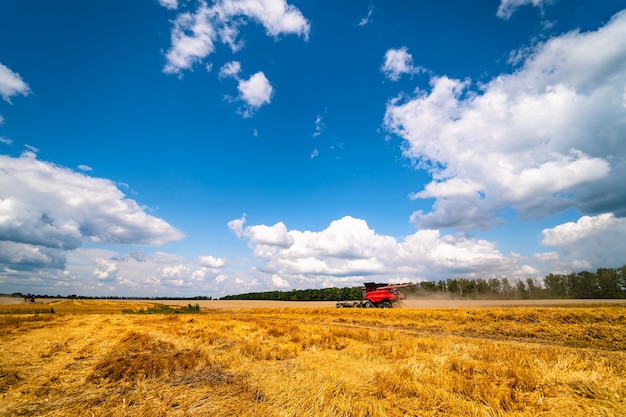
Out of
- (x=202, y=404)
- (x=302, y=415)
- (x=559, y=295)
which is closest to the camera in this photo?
(x=302, y=415)

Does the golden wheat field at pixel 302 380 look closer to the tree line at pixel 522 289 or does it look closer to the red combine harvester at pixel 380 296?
the red combine harvester at pixel 380 296

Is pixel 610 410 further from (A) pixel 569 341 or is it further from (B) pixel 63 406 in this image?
(A) pixel 569 341

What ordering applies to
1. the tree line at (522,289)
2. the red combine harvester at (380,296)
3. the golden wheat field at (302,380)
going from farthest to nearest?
the tree line at (522,289), the red combine harvester at (380,296), the golden wheat field at (302,380)

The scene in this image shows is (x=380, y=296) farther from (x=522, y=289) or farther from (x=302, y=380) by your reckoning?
(x=522, y=289)

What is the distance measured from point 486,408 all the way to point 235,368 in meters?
7.15

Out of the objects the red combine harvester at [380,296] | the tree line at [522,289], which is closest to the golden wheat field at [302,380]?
the red combine harvester at [380,296]

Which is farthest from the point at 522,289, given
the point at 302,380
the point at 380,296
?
the point at 302,380

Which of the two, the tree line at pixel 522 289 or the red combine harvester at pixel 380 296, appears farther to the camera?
the tree line at pixel 522 289

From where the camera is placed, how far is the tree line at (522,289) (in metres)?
71.7

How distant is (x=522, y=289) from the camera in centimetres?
9569

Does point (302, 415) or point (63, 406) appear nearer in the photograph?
point (302, 415)

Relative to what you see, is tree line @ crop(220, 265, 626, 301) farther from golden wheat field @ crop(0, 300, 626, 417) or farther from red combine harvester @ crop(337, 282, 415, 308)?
golden wheat field @ crop(0, 300, 626, 417)

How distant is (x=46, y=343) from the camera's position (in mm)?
13891

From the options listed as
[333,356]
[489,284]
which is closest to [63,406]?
[333,356]
